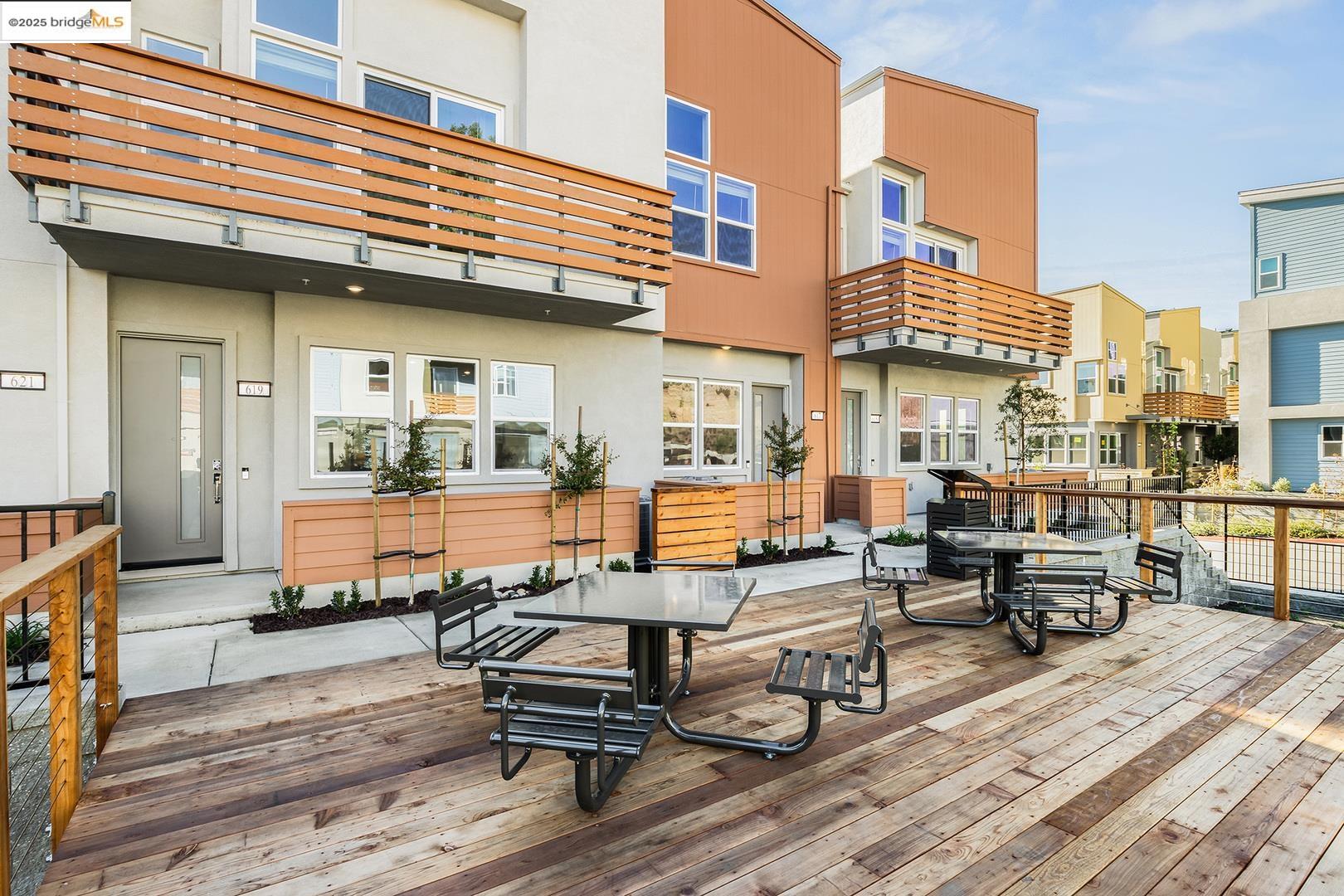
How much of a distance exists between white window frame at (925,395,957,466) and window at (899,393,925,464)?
16 cm

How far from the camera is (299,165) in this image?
18.3 feet

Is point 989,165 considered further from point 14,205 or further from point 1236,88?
point 14,205

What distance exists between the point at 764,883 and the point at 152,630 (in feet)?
18.4

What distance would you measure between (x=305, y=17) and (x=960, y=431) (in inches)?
533

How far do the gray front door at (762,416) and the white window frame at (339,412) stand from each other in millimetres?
5976

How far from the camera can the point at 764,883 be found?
2.12m

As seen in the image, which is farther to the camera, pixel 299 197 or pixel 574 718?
pixel 299 197

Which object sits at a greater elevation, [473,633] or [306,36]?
[306,36]

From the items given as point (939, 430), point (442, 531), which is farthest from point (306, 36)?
point (939, 430)

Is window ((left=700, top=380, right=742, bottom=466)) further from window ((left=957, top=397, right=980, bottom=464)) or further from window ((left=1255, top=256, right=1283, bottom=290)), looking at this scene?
window ((left=1255, top=256, right=1283, bottom=290))

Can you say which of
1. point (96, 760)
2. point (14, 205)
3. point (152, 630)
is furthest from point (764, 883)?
point (14, 205)

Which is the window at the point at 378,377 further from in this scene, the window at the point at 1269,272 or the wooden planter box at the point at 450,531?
the window at the point at 1269,272

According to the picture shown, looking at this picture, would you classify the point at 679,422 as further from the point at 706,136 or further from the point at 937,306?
the point at 937,306

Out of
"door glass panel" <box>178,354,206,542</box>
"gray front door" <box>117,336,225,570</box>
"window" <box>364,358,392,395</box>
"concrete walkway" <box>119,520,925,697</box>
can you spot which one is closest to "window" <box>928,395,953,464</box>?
"concrete walkway" <box>119,520,925,697</box>
